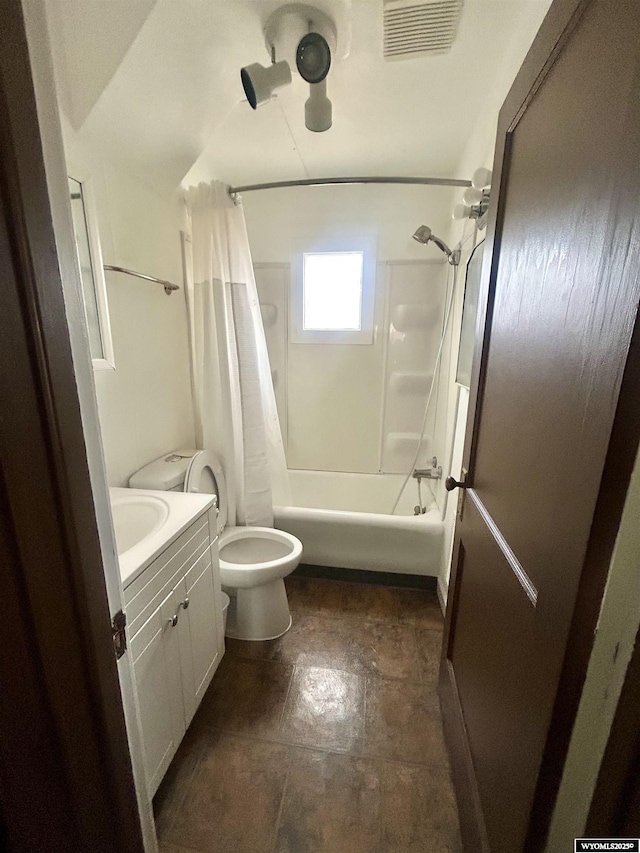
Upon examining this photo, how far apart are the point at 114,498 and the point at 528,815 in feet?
4.68

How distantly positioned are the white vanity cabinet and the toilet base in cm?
26

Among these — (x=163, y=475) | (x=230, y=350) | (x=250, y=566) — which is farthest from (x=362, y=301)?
(x=250, y=566)

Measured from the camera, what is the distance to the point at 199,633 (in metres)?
1.35

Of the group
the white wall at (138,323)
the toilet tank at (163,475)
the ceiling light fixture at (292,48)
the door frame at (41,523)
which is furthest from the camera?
the toilet tank at (163,475)

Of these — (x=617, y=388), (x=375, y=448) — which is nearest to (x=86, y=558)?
(x=617, y=388)

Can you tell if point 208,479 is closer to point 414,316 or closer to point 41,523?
point 41,523

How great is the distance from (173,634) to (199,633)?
0.21 meters

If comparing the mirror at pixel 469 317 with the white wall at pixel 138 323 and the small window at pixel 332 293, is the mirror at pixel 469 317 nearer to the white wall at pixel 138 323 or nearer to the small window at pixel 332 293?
the small window at pixel 332 293

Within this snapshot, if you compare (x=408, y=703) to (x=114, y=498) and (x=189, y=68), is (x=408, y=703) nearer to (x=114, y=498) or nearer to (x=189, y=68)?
(x=114, y=498)

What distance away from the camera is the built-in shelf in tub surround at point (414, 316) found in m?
2.49

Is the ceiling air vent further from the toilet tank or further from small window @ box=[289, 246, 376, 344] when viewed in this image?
the toilet tank

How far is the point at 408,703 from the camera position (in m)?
1.49

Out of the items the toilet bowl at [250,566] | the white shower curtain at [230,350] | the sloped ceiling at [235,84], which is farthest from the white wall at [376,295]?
A: the toilet bowl at [250,566]

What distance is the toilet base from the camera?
1.74m
